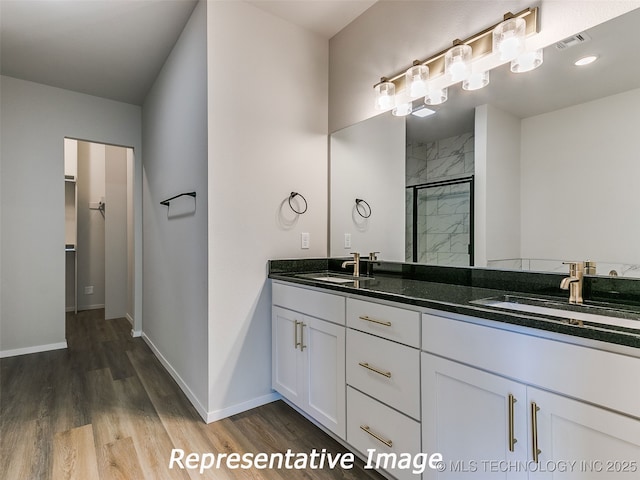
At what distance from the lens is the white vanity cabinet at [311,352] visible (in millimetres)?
1688

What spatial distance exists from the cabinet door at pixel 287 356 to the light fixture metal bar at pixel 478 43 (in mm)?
1532

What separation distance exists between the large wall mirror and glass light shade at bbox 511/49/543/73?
0.03 meters

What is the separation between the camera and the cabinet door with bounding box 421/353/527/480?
3.34 feet

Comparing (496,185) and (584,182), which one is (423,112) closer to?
(496,185)

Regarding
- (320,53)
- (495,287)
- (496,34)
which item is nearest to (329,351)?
(495,287)

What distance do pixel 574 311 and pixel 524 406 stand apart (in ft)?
1.39

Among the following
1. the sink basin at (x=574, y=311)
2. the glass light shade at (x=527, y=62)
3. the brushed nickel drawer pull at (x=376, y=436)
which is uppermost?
the glass light shade at (x=527, y=62)

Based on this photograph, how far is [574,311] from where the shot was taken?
3.90ft

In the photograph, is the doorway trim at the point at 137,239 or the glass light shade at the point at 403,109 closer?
the glass light shade at the point at 403,109

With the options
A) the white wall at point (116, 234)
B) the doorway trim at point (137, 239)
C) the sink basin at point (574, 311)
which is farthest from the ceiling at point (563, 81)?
the white wall at point (116, 234)

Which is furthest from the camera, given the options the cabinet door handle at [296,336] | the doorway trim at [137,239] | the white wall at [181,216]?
the doorway trim at [137,239]

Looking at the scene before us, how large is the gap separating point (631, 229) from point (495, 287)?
0.55m

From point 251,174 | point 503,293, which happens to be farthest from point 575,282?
point 251,174

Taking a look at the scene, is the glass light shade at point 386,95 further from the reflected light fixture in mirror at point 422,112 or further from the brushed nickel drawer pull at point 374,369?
the brushed nickel drawer pull at point 374,369
